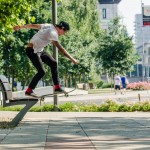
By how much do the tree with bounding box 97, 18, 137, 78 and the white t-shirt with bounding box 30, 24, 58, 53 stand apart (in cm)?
3838

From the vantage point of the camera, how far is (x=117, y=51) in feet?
153

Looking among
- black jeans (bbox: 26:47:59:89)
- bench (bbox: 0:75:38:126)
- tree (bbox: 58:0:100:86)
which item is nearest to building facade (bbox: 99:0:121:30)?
tree (bbox: 58:0:100:86)

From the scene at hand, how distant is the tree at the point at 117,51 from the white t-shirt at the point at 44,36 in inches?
1511

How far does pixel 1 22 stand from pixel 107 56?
Answer: 36.8 meters

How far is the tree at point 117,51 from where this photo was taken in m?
46.4

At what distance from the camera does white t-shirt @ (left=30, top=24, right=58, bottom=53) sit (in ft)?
27.1

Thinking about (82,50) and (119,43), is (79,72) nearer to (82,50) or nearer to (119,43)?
(82,50)

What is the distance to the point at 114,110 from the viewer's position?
14.6 meters

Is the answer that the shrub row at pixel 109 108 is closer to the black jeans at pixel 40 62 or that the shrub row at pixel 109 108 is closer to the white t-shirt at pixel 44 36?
the black jeans at pixel 40 62

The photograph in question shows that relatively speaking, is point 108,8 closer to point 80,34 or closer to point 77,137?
point 80,34

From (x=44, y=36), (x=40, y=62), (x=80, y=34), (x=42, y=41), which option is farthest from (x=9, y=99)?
(x=80, y=34)

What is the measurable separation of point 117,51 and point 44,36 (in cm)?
3870

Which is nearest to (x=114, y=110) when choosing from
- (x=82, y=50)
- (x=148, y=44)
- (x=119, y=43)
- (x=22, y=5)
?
(x=22, y=5)

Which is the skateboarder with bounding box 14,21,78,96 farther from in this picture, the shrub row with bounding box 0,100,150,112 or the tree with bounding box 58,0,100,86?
the tree with bounding box 58,0,100,86
